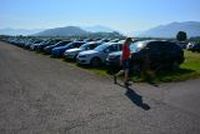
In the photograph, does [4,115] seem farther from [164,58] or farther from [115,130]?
[164,58]

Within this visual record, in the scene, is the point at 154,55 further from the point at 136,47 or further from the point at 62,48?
the point at 62,48

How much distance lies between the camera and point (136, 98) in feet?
37.2

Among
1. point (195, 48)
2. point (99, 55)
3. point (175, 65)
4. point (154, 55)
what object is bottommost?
point (195, 48)

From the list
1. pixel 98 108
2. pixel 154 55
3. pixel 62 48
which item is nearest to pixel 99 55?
pixel 154 55

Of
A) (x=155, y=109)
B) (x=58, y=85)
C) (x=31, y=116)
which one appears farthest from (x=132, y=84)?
(x=31, y=116)

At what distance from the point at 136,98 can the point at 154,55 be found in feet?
29.8

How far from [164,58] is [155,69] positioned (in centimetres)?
111

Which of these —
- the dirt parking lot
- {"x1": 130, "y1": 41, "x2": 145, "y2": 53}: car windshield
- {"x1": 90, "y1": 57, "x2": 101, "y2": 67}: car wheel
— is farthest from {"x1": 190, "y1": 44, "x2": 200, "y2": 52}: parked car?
the dirt parking lot

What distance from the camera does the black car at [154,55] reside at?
18.9 metres

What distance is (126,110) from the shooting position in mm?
9484

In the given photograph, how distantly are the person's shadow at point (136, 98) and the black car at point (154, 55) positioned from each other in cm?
553

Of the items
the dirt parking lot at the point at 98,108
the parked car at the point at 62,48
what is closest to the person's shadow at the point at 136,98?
the dirt parking lot at the point at 98,108

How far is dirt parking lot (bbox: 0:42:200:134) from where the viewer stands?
7.68 m

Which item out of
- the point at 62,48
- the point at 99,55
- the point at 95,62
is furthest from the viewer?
the point at 62,48
